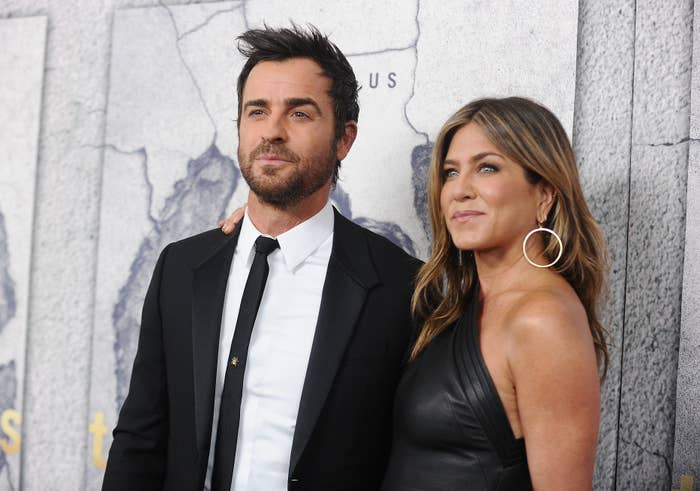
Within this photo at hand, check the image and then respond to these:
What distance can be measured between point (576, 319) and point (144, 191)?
1373 millimetres

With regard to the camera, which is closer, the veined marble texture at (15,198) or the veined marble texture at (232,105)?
the veined marble texture at (232,105)

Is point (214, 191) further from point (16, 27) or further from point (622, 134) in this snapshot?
point (622, 134)

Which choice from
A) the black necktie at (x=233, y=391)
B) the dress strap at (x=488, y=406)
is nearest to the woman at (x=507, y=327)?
the dress strap at (x=488, y=406)

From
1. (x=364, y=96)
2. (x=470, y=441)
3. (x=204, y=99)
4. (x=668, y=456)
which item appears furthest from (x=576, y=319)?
(x=204, y=99)

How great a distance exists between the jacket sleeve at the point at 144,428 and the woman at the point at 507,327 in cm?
55

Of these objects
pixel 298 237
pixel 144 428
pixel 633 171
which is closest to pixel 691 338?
pixel 633 171

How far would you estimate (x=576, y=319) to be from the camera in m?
1.22

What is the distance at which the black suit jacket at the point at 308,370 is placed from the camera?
1.47 m

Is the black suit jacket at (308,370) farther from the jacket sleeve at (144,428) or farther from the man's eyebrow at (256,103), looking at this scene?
the man's eyebrow at (256,103)

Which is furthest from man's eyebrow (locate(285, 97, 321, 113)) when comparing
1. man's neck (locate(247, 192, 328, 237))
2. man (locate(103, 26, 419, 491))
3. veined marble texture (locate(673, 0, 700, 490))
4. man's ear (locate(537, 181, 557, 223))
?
veined marble texture (locate(673, 0, 700, 490))

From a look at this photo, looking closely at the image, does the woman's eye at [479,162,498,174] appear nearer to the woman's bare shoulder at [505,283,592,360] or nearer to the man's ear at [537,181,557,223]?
the man's ear at [537,181,557,223]

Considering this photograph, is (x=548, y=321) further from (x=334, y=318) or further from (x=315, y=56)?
(x=315, y=56)

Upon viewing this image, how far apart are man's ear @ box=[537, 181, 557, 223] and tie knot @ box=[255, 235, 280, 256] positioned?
0.59 meters

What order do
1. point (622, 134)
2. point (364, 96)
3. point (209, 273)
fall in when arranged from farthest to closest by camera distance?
1. point (364, 96)
2. point (622, 134)
3. point (209, 273)
